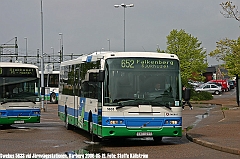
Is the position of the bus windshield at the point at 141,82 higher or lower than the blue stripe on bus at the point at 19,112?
higher

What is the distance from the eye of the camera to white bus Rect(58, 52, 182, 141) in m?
15.6

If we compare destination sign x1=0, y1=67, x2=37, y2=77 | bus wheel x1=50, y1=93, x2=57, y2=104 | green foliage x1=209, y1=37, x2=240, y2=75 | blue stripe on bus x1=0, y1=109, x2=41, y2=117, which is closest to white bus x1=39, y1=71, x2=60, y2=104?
bus wheel x1=50, y1=93, x2=57, y2=104

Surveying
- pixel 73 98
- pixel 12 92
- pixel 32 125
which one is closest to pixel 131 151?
pixel 73 98

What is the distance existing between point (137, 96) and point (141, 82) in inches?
18.8

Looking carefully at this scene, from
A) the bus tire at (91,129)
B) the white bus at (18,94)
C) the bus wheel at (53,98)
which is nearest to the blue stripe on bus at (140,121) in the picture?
the bus tire at (91,129)

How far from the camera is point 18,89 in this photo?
22.9 meters

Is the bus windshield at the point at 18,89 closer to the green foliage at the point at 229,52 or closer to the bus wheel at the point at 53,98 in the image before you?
the green foliage at the point at 229,52

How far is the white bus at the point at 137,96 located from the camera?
1562cm

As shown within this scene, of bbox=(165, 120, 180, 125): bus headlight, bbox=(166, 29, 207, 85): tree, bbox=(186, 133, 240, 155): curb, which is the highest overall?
bbox=(166, 29, 207, 85): tree

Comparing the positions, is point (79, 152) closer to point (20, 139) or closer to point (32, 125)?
point (20, 139)

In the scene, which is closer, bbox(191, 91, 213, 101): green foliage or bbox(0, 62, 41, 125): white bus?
bbox(0, 62, 41, 125): white bus

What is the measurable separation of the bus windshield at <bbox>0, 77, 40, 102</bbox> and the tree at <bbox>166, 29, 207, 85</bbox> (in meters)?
33.3

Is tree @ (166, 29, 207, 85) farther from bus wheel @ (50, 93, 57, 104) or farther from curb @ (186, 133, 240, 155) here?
curb @ (186, 133, 240, 155)

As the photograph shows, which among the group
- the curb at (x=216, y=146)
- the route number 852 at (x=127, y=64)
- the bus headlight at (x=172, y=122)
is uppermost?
the route number 852 at (x=127, y=64)
